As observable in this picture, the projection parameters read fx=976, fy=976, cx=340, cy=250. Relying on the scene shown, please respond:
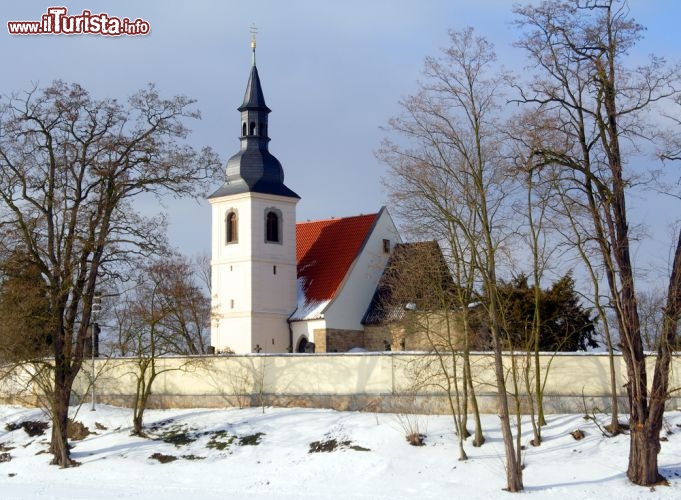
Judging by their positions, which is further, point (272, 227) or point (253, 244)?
point (272, 227)

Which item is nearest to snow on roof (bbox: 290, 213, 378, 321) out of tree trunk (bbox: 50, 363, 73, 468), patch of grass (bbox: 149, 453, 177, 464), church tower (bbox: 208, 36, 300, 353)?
church tower (bbox: 208, 36, 300, 353)

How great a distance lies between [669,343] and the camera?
20.3 metres

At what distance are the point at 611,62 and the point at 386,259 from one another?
25.7 meters

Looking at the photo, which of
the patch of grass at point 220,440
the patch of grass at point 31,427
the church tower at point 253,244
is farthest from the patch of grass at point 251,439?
the church tower at point 253,244

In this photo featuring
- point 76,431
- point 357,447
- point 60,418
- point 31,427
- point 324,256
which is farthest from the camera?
point 324,256

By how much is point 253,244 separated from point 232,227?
5.04 ft

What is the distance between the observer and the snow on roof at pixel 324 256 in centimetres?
4412

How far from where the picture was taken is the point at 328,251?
46531mm

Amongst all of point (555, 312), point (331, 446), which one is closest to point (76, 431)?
point (331, 446)

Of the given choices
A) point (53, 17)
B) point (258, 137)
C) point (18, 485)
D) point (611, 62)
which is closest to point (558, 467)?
point (611, 62)

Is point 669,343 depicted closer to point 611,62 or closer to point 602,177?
point 602,177

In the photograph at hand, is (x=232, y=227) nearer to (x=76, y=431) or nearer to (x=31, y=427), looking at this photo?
(x=31, y=427)

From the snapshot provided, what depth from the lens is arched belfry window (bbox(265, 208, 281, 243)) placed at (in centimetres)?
4456

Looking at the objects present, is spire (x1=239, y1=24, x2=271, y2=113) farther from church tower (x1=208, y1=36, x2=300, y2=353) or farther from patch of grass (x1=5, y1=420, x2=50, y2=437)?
patch of grass (x1=5, y1=420, x2=50, y2=437)
